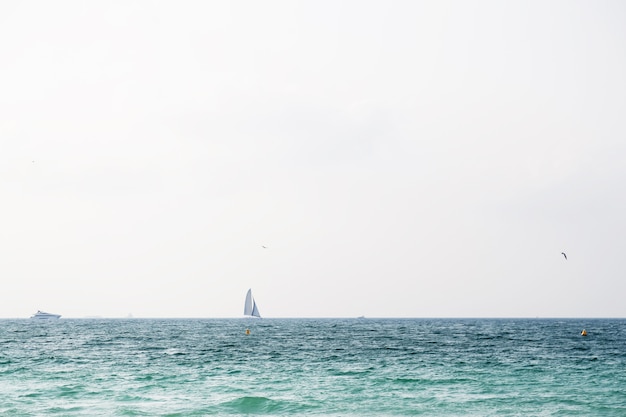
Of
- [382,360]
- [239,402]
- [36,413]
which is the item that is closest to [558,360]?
[382,360]

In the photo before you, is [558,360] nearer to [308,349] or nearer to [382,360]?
[382,360]

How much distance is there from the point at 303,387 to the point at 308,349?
34.9 metres

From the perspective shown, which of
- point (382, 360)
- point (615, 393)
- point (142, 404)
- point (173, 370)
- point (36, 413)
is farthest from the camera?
point (382, 360)

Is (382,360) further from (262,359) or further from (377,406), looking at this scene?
(377,406)

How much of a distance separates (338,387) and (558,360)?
2918 centimetres

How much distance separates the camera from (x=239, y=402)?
38.2m

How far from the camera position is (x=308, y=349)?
78.1 meters

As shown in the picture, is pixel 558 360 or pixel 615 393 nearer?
pixel 615 393

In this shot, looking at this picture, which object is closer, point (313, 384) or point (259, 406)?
point (259, 406)

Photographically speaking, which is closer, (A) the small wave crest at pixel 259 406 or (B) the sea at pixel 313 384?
(A) the small wave crest at pixel 259 406

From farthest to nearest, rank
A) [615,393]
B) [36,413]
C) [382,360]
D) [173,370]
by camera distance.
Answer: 1. [382,360]
2. [173,370]
3. [615,393]
4. [36,413]

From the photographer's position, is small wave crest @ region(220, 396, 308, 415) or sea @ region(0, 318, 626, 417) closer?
small wave crest @ region(220, 396, 308, 415)

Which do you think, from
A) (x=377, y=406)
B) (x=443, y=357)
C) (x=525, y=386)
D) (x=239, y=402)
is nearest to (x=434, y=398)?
(x=377, y=406)

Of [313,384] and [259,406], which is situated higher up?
[313,384]
